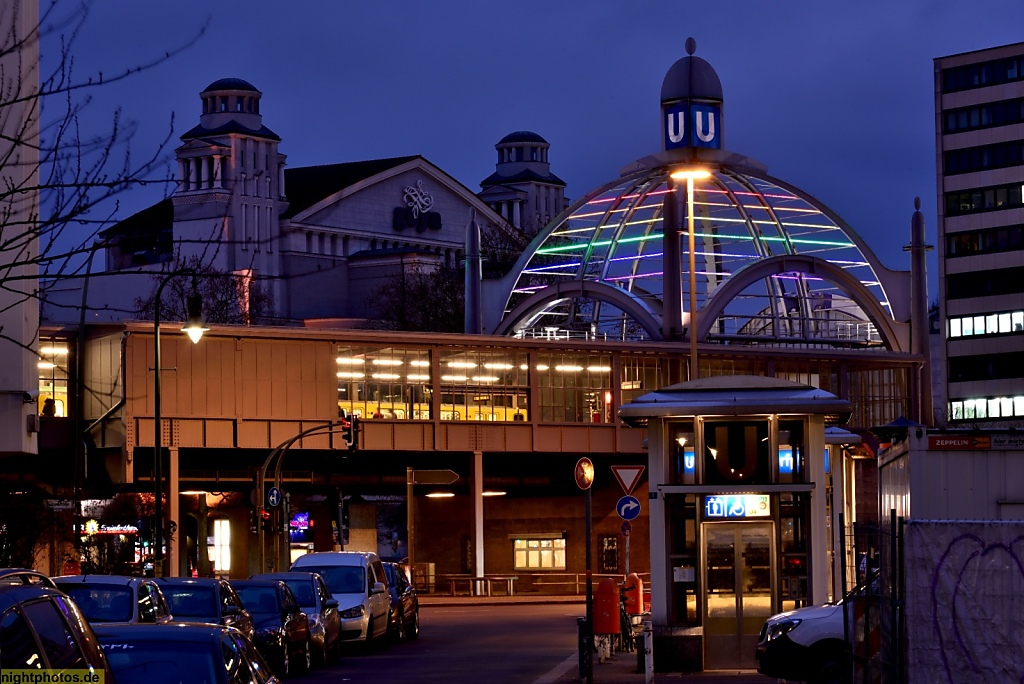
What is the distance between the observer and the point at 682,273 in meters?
73.8

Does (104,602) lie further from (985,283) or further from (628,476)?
(985,283)

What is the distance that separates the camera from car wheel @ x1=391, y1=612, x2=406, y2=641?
36.5 meters

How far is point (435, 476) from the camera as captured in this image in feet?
188

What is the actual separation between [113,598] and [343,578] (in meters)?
13.4

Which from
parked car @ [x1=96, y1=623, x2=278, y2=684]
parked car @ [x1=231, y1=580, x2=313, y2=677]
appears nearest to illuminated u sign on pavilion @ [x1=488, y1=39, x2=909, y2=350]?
parked car @ [x1=231, y1=580, x2=313, y2=677]

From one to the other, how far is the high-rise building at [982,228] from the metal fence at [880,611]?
10314 centimetres

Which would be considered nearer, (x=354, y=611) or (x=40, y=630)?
(x=40, y=630)

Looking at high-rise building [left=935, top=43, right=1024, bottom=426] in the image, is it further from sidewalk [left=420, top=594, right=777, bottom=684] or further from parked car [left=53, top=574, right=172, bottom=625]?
parked car [left=53, top=574, right=172, bottom=625]

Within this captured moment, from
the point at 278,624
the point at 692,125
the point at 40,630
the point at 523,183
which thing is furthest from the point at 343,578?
the point at 523,183

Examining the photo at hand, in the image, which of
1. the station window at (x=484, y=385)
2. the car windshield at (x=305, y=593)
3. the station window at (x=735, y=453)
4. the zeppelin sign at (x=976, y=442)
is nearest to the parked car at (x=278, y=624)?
the car windshield at (x=305, y=593)

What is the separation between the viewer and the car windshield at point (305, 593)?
3025 cm

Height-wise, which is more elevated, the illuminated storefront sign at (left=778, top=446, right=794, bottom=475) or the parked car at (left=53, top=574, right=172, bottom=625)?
the illuminated storefront sign at (left=778, top=446, right=794, bottom=475)

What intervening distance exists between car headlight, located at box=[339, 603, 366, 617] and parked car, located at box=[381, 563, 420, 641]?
2.36 m

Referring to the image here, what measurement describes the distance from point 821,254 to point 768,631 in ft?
177
